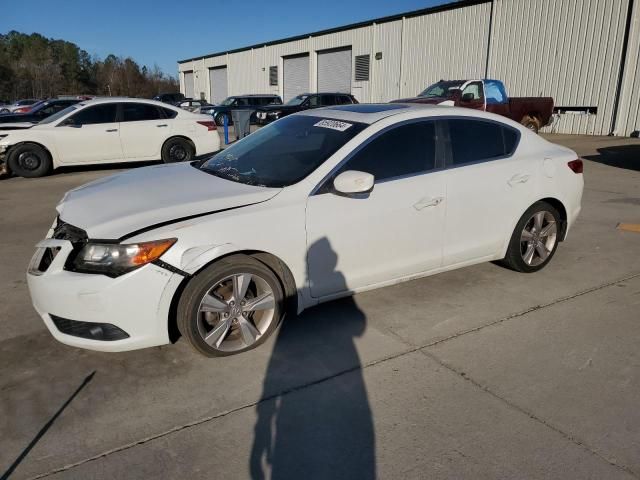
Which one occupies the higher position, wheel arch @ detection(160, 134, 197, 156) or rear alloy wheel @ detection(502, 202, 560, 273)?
wheel arch @ detection(160, 134, 197, 156)

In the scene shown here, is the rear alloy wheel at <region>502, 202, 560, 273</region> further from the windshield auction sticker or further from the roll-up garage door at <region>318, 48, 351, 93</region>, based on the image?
the roll-up garage door at <region>318, 48, 351, 93</region>

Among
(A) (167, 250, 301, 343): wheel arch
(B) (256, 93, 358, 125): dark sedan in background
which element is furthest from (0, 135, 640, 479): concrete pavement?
(B) (256, 93, 358, 125): dark sedan in background

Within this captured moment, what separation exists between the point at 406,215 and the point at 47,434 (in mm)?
2599

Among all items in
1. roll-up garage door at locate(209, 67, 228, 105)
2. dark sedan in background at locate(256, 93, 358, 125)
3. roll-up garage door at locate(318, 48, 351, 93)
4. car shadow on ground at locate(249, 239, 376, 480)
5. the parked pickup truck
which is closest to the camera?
car shadow on ground at locate(249, 239, 376, 480)

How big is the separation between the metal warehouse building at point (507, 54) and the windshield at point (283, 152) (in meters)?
18.7

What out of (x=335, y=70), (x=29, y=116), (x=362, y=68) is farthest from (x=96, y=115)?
(x=335, y=70)

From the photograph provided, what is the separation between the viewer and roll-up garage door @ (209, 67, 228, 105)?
149 feet

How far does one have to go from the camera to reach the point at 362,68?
97.2ft

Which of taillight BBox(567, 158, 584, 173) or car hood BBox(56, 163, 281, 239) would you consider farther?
taillight BBox(567, 158, 584, 173)

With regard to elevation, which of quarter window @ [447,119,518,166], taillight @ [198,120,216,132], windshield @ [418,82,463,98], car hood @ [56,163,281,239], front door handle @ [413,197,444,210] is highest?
windshield @ [418,82,463,98]

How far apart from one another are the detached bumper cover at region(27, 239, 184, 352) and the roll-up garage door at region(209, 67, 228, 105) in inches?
1757

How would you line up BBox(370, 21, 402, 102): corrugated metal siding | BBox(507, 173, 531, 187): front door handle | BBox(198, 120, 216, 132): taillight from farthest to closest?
BBox(370, 21, 402, 102): corrugated metal siding
BBox(198, 120, 216, 132): taillight
BBox(507, 173, 531, 187): front door handle

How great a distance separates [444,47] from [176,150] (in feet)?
58.7

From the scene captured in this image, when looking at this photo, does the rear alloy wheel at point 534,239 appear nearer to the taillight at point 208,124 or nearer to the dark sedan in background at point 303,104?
the taillight at point 208,124
